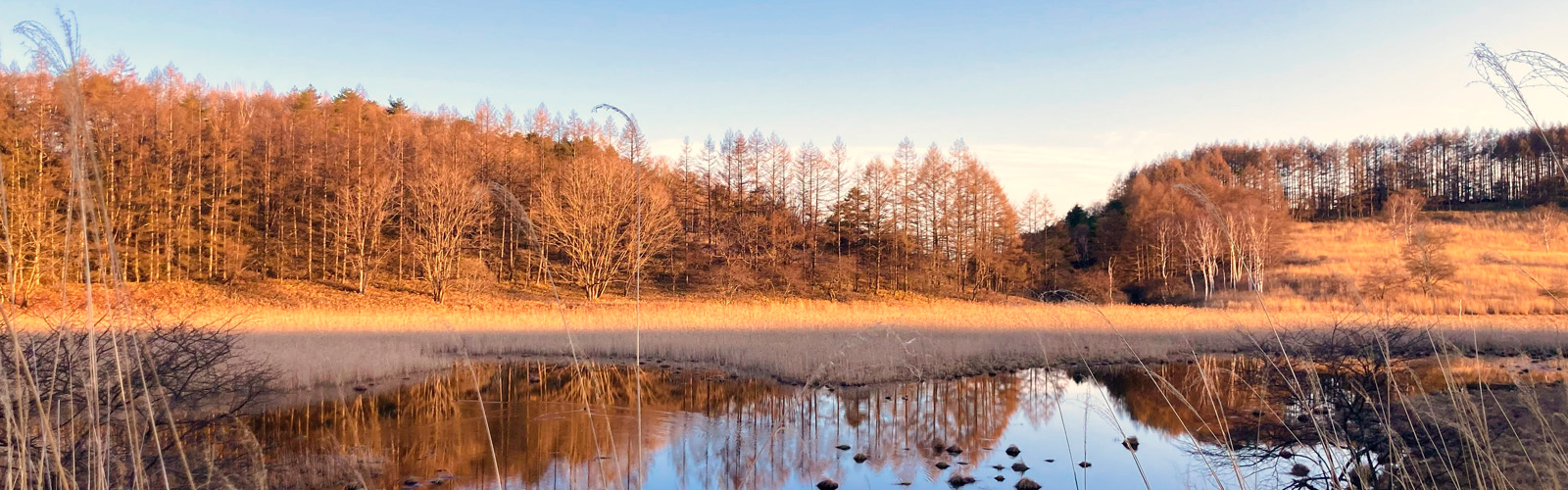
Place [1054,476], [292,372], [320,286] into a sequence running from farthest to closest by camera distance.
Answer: [320,286] → [292,372] → [1054,476]

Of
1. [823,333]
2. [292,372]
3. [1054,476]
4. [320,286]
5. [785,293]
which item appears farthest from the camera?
[785,293]

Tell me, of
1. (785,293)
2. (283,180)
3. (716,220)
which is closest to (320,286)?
(283,180)

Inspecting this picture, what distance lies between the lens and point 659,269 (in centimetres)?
4025

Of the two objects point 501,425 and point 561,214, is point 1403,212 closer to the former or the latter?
point 501,425

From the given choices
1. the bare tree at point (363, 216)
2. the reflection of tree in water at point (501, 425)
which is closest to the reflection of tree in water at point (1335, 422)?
the reflection of tree in water at point (501, 425)

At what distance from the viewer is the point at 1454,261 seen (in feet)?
115

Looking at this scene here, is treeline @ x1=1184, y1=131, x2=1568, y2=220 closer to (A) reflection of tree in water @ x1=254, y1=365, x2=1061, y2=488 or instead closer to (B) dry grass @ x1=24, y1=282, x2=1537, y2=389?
(B) dry grass @ x1=24, y1=282, x2=1537, y2=389

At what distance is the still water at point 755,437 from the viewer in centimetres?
804

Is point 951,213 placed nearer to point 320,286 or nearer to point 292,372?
point 320,286

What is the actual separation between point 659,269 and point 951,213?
1536 centimetres

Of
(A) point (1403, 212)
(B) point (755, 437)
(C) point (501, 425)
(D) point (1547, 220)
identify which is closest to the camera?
(A) point (1403, 212)

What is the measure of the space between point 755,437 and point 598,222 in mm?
24631

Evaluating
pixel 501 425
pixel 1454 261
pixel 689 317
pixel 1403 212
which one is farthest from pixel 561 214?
pixel 1454 261

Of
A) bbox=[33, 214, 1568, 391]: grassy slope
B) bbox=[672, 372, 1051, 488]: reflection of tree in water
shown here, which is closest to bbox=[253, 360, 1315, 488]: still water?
bbox=[672, 372, 1051, 488]: reflection of tree in water
